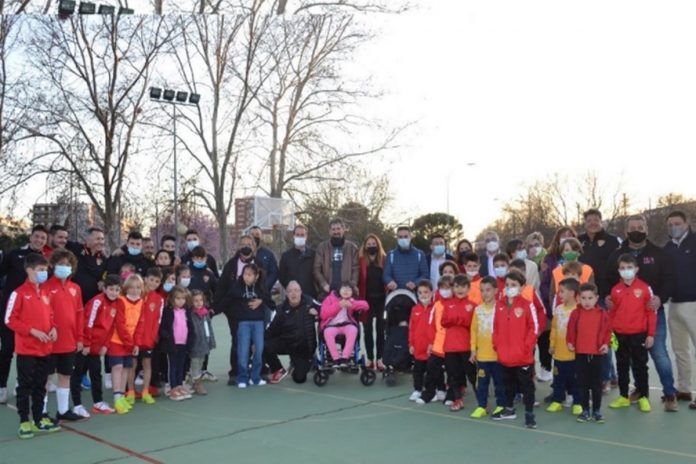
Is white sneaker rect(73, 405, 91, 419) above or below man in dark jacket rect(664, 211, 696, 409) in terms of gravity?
below

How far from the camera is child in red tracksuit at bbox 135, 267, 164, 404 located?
6.14m

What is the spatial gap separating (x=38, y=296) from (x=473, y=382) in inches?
152

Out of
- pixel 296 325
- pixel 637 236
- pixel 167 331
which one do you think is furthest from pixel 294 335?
pixel 637 236

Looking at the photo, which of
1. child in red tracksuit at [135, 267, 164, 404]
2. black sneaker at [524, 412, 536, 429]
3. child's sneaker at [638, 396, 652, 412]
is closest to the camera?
black sneaker at [524, 412, 536, 429]

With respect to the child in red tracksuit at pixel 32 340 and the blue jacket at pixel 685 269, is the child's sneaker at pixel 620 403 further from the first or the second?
the child in red tracksuit at pixel 32 340

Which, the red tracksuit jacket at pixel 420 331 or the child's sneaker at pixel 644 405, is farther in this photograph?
the red tracksuit jacket at pixel 420 331

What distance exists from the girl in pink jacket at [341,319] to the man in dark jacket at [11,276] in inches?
119

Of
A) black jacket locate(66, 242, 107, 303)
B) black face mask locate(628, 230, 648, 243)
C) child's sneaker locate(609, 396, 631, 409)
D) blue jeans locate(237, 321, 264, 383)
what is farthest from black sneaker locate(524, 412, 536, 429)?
black jacket locate(66, 242, 107, 303)

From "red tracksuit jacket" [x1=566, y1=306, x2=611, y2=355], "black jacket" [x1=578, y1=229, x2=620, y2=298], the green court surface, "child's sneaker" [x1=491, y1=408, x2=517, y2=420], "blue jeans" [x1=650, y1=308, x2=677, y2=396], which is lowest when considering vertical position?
the green court surface

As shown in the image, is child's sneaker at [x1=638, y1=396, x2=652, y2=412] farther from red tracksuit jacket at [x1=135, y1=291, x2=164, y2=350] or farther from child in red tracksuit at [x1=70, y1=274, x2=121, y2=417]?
child in red tracksuit at [x1=70, y1=274, x2=121, y2=417]

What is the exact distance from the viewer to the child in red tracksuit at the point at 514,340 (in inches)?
206

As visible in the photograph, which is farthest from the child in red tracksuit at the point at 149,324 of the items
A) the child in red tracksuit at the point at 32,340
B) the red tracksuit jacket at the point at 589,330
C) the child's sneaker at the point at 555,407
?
the red tracksuit jacket at the point at 589,330

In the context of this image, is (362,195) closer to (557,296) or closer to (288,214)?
(288,214)

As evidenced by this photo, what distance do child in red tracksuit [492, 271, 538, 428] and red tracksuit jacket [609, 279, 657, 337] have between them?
34.3 inches
